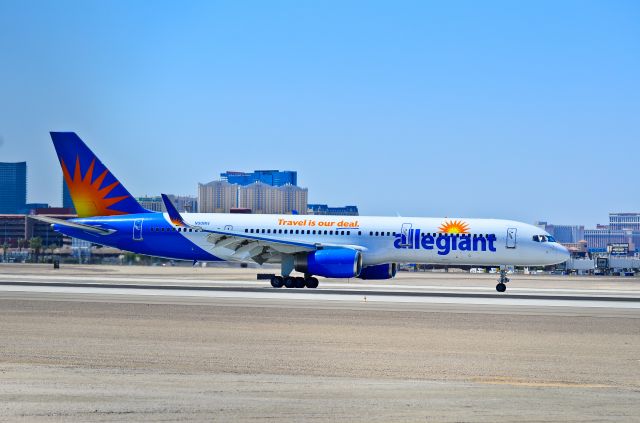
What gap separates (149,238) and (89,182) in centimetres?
458

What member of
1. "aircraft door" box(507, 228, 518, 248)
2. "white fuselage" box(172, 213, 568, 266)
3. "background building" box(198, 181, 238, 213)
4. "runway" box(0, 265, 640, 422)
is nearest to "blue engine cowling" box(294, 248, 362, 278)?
"white fuselage" box(172, 213, 568, 266)

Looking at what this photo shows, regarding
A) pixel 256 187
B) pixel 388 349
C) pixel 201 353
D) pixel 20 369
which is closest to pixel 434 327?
pixel 388 349

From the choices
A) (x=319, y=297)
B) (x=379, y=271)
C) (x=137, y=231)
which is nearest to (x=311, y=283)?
(x=379, y=271)

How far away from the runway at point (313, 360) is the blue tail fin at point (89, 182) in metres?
14.8

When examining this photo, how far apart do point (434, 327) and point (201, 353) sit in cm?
842

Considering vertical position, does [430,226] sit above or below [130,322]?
above

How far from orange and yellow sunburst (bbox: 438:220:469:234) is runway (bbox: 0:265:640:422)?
36.8 ft

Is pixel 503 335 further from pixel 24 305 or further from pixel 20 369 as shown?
pixel 24 305

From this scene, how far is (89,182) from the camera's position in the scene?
50031mm

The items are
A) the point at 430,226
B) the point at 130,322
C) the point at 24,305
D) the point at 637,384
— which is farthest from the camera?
the point at 430,226

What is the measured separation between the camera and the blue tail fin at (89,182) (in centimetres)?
4991

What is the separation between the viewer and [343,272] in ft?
145

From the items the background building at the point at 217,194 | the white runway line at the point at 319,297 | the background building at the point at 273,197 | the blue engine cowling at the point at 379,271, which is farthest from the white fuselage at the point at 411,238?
the background building at the point at 273,197

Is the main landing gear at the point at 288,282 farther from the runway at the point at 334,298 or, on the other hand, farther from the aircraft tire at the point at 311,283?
the runway at the point at 334,298
